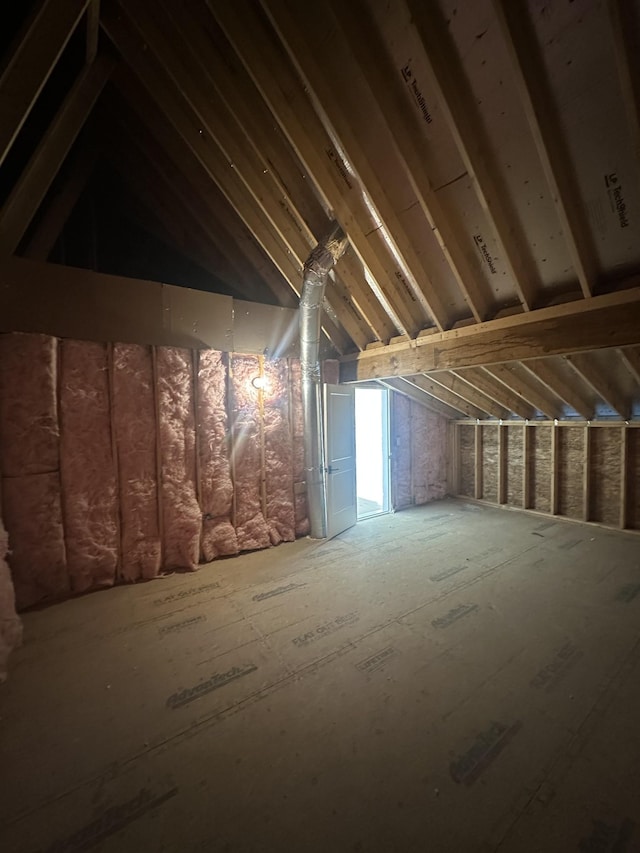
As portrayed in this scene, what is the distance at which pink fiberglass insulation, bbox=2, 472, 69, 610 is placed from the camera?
2.79m

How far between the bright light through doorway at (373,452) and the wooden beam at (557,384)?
2259mm

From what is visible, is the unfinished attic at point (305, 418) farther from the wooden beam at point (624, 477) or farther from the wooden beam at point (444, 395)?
the wooden beam at point (444, 395)

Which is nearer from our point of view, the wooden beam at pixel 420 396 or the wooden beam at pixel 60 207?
the wooden beam at pixel 60 207

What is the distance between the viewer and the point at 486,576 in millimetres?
3201

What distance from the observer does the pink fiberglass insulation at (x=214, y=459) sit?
3609 millimetres

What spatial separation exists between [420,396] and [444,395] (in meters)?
0.47

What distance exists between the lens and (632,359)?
3.05 m

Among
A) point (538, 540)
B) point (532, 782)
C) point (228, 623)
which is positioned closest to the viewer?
point (532, 782)

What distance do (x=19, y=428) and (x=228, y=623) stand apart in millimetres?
2310

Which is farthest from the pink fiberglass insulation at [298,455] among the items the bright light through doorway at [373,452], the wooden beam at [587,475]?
the wooden beam at [587,475]

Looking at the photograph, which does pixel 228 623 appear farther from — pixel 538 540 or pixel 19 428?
pixel 538 540

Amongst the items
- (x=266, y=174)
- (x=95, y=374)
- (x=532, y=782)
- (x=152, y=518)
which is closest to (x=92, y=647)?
(x=152, y=518)

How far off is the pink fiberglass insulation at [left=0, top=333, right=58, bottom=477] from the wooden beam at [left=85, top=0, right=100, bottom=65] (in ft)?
7.53

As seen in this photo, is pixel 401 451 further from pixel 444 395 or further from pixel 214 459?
pixel 214 459
